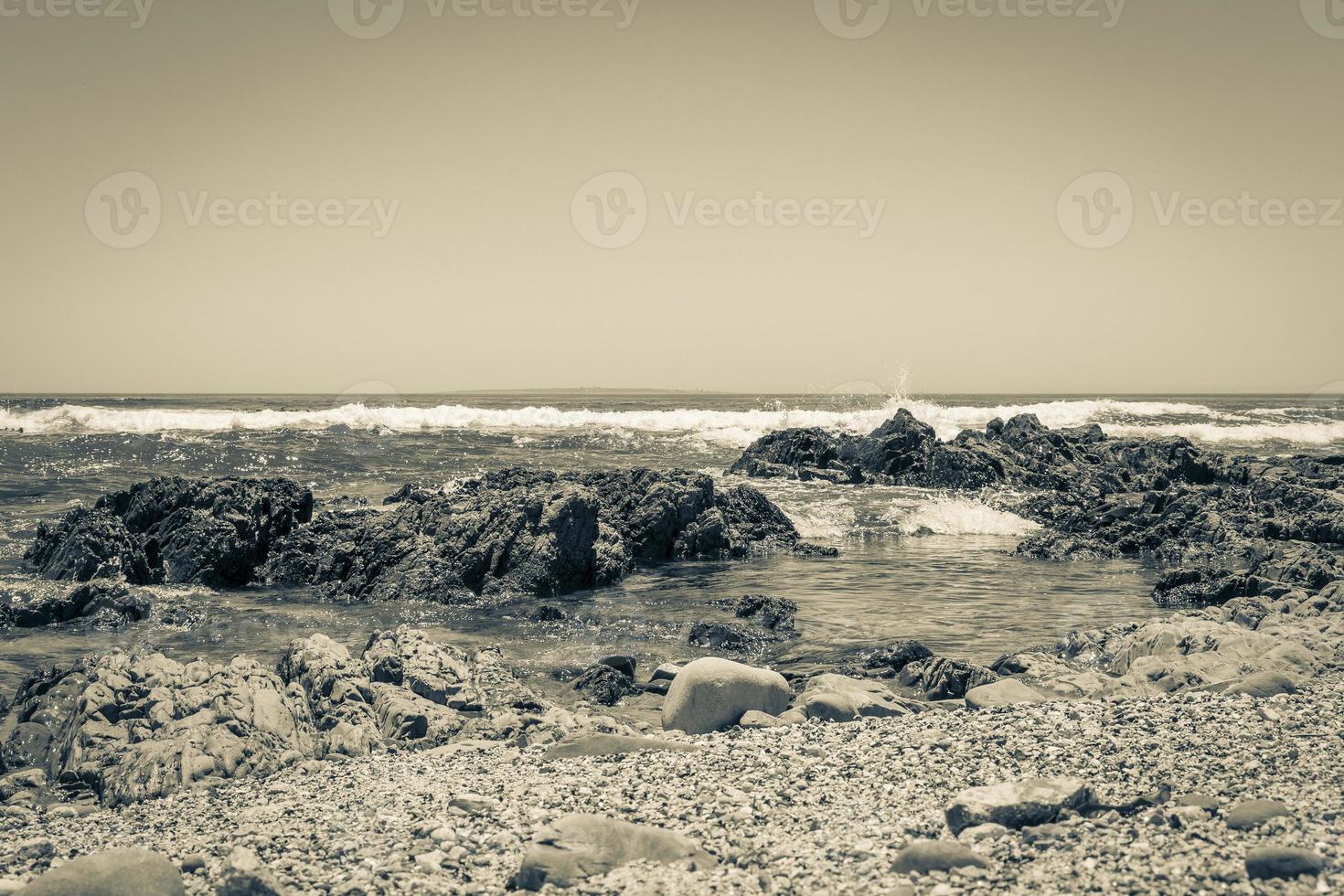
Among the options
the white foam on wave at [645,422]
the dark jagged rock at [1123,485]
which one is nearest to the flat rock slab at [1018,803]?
the dark jagged rock at [1123,485]

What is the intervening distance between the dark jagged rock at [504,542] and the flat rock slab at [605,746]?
22.1 feet

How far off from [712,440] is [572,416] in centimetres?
2330

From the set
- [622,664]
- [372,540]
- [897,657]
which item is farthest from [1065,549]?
[372,540]

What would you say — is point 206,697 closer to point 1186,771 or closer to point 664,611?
point 664,611

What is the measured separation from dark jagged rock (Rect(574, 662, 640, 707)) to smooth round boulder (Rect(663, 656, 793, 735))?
1.02m

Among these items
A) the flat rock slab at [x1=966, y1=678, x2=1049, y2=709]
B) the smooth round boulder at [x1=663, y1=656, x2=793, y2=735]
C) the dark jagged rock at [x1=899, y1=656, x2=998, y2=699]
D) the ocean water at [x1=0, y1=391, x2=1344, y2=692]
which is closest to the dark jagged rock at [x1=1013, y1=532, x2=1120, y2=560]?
the ocean water at [x1=0, y1=391, x2=1344, y2=692]

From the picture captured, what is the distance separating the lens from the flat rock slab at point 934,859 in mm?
4125

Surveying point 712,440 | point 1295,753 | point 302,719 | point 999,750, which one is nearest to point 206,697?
point 302,719

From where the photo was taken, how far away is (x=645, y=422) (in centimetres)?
5966

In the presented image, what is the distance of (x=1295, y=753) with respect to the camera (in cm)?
529

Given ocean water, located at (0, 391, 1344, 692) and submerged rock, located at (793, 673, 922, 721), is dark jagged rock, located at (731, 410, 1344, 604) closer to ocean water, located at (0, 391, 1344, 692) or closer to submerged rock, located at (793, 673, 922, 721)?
ocean water, located at (0, 391, 1344, 692)

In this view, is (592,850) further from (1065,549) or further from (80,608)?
(1065,549)

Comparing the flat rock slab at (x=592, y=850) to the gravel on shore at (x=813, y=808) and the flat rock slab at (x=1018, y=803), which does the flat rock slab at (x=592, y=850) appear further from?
the flat rock slab at (x=1018, y=803)

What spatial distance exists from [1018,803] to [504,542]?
9895 millimetres
